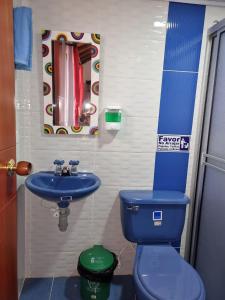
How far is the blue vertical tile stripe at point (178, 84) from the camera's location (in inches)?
65.4

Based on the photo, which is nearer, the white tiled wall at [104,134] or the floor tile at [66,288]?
the white tiled wall at [104,134]

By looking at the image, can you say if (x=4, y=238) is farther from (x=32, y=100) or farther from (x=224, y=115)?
(x=224, y=115)

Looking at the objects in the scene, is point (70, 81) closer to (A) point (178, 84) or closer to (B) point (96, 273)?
(A) point (178, 84)

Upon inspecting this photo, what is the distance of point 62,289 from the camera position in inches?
69.4

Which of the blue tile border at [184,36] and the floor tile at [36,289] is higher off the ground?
the blue tile border at [184,36]

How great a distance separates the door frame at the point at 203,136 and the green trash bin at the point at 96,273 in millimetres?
665

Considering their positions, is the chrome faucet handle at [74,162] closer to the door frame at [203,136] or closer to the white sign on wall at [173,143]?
the white sign on wall at [173,143]

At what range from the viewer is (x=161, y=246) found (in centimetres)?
161

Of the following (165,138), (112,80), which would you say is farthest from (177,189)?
(112,80)

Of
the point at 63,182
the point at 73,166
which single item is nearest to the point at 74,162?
the point at 73,166

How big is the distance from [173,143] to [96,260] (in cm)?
101

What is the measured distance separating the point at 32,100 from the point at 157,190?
114 cm

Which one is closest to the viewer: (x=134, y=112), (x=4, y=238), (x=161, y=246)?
(x=4, y=238)

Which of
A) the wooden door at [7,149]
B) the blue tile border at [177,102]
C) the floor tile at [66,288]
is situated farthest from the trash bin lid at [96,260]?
the blue tile border at [177,102]
